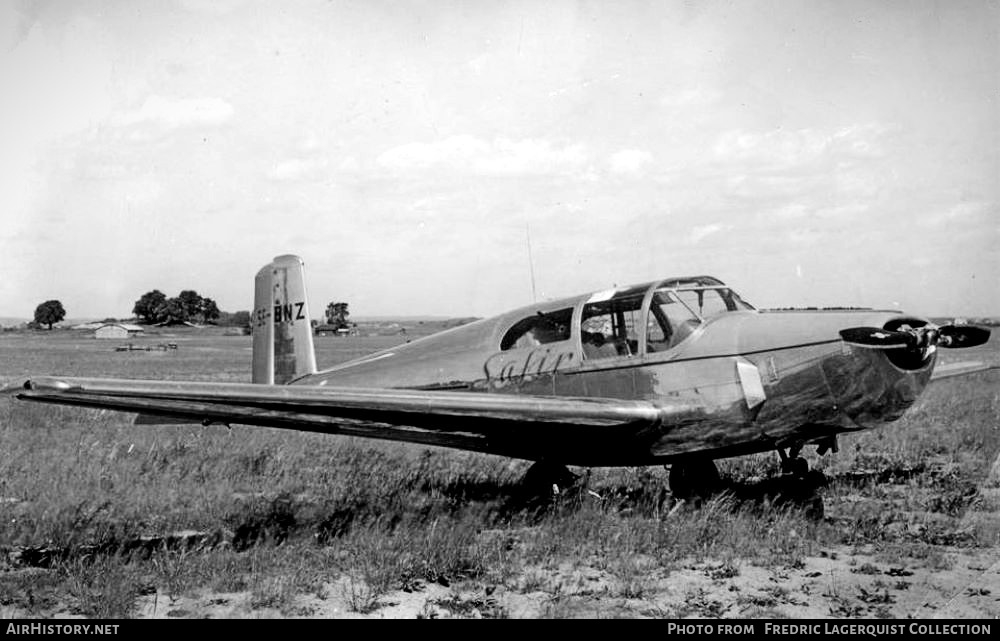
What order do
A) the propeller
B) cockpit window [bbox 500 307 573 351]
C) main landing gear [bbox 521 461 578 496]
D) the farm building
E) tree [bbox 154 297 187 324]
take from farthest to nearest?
1. tree [bbox 154 297 187 324]
2. the farm building
3. main landing gear [bbox 521 461 578 496]
4. cockpit window [bbox 500 307 573 351]
5. the propeller

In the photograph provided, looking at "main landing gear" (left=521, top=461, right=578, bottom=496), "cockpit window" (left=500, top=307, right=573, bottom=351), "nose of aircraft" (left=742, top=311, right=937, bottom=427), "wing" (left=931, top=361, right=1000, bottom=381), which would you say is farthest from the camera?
"wing" (left=931, top=361, right=1000, bottom=381)

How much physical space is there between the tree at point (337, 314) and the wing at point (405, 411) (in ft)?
331

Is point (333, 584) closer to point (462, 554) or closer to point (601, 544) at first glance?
point (462, 554)

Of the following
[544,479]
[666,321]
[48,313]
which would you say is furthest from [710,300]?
[48,313]

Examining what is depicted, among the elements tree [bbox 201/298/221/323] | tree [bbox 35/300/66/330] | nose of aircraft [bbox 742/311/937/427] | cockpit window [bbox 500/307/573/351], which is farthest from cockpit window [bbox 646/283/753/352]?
tree [bbox 201/298/221/323]

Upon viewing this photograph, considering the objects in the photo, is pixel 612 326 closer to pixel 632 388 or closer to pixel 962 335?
pixel 632 388

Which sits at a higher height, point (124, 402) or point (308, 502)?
point (124, 402)

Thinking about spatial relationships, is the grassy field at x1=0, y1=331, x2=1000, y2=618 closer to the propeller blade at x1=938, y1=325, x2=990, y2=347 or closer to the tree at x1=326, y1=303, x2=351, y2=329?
the propeller blade at x1=938, y1=325, x2=990, y2=347

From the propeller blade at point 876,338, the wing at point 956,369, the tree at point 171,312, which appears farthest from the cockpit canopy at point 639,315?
the tree at point 171,312

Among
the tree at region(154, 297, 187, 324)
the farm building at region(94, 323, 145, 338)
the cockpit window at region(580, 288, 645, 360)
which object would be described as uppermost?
the tree at region(154, 297, 187, 324)

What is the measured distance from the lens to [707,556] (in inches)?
225

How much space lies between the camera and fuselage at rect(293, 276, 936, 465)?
241 inches

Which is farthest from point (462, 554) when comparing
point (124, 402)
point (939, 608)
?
point (939, 608)

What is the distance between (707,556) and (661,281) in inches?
93.1
